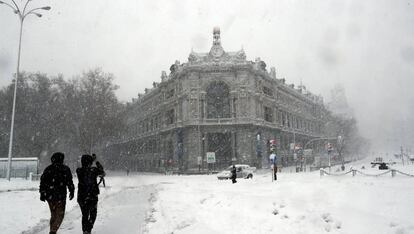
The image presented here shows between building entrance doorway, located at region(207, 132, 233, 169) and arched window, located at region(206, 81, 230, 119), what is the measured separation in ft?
8.71

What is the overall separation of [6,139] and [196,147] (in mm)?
25161

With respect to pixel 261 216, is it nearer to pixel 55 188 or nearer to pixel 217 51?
pixel 55 188

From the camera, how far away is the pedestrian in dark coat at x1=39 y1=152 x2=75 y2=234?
7.40 metres

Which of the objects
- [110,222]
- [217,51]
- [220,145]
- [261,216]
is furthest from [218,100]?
[261,216]

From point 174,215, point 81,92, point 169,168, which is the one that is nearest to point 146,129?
point 169,168

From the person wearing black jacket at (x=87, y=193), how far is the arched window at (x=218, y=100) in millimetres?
42671

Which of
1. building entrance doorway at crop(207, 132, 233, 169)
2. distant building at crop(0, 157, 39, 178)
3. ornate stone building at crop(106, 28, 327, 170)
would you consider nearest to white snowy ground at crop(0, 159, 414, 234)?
distant building at crop(0, 157, 39, 178)

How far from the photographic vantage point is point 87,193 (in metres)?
7.89

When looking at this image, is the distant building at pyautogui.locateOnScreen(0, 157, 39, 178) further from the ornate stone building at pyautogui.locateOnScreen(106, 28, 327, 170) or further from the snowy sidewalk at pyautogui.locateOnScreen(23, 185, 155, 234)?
the snowy sidewalk at pyautogui.locateOnScreen(23, 185, 155, 234)

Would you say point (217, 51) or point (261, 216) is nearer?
point (261, 216)

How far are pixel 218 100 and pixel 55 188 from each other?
44.0 meters

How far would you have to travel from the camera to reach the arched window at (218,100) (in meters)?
50.7

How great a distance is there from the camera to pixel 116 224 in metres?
9.56

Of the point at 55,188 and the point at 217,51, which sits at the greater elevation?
the point at 217,51
